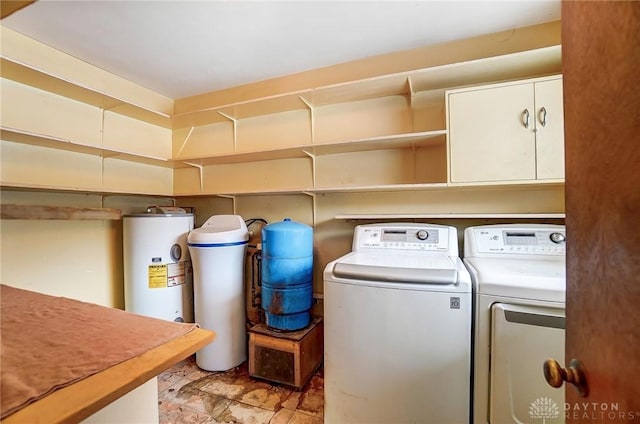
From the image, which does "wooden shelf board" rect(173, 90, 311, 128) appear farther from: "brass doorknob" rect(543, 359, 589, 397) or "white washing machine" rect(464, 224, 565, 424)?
"brass doorknob" rect(543, 359, 589, 397)

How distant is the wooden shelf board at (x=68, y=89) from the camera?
1485mm

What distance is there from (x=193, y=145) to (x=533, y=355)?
2884 millimetres

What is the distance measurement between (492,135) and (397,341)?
1228mm

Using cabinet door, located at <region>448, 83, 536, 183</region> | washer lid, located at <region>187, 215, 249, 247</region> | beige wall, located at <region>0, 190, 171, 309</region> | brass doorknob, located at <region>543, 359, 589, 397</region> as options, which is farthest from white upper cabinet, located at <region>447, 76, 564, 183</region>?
beige wall, located at <region>0, 190, 171, 309</region>

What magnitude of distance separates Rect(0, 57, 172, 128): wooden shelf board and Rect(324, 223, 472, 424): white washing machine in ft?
6.35

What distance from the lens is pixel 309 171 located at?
2.26 meters

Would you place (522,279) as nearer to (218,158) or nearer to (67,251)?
(67,251)

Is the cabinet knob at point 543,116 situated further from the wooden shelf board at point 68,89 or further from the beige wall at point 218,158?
the wooden shelf board at point 68,89

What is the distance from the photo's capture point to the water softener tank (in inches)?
74.4

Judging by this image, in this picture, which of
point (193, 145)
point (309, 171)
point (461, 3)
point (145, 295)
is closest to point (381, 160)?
point (309, 171)

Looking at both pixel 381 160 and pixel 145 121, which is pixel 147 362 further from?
pixel 145 121

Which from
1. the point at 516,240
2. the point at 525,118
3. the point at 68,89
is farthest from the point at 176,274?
the point at 525,118

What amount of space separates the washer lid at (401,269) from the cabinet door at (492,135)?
21.0 inches

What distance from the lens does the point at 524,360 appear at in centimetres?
112
